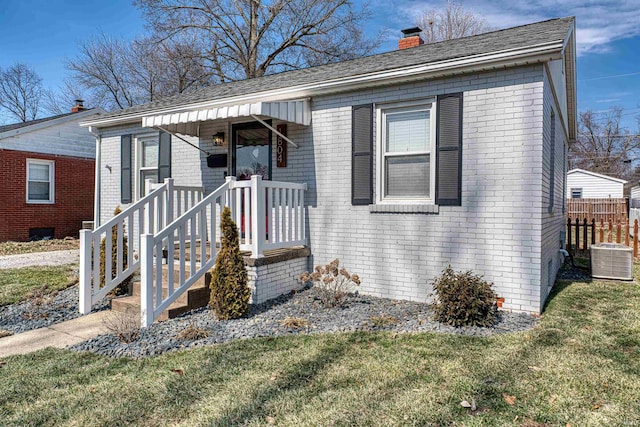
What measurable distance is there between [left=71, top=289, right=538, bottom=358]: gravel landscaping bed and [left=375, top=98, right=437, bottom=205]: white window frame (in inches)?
56.5

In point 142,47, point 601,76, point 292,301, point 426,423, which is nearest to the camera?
point 426,423

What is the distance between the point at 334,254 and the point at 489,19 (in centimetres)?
2184

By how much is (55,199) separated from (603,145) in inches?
1702

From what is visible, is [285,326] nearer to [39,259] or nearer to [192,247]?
[192,247]

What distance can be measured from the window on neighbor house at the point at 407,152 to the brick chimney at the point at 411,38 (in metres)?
3.81

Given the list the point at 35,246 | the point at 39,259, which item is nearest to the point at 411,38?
the point at 39,259

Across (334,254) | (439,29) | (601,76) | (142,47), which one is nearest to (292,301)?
(334,254)

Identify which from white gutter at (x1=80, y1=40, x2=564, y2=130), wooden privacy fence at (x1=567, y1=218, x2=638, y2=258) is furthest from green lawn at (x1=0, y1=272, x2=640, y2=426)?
wooden privacy fence at (x1=567, y1=218, x2=638, y2=258)

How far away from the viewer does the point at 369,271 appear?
616cm

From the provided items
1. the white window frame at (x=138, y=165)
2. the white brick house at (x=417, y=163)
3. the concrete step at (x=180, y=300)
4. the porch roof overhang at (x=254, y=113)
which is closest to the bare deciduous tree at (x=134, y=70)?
the white window frame at (x=138, y=165)

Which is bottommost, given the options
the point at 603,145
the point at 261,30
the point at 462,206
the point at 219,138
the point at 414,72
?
the point at 462,206

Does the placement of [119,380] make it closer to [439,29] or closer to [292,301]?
[292,301]

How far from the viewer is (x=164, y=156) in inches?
331

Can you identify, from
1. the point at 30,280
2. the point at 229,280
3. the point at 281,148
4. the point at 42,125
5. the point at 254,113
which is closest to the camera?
the point at 229,280
